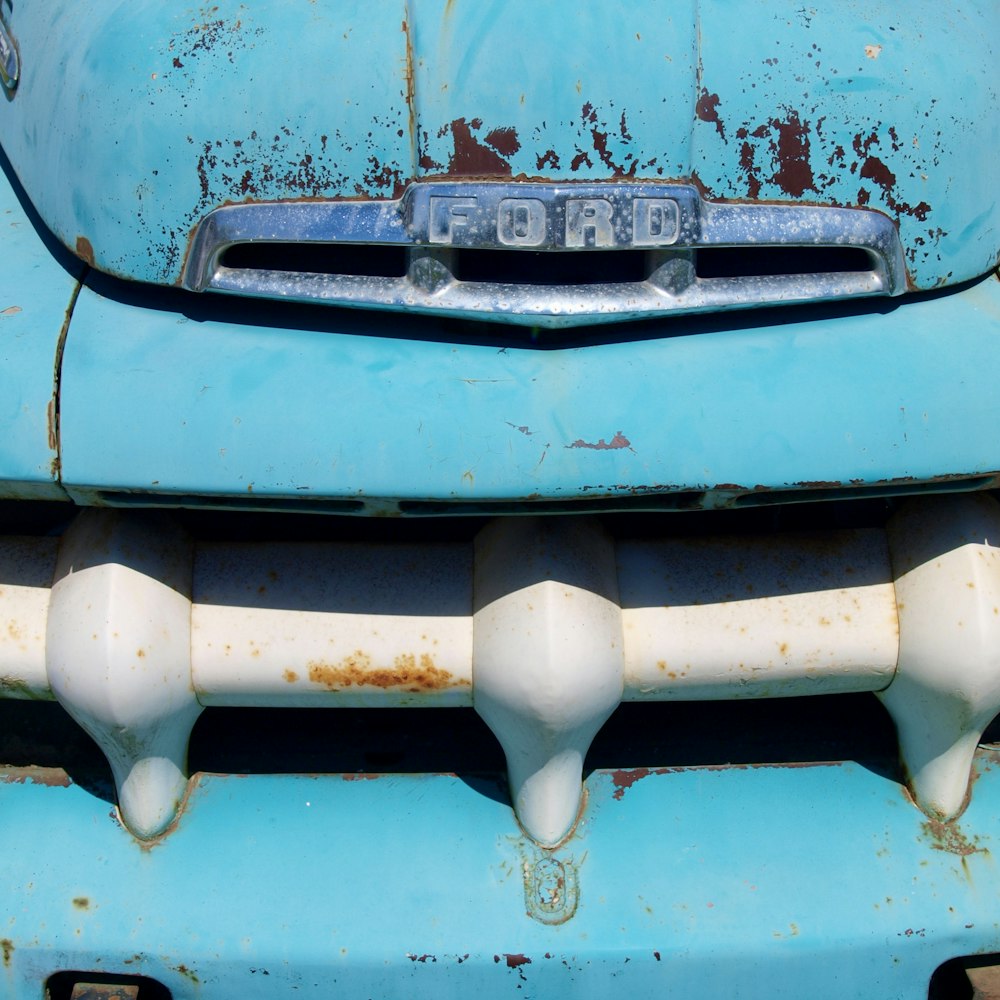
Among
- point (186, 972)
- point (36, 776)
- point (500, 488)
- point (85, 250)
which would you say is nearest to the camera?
point (500, 488)

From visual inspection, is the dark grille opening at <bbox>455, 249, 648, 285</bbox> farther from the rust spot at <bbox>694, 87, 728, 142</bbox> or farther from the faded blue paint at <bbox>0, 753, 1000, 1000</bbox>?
the faded blue paint at <bbox>0, 753, 1000, 1000</bbox>

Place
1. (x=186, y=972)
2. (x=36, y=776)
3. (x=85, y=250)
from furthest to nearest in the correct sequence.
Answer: (x=36, y=776) < (x=186, y=972) < (x=85, y=250)

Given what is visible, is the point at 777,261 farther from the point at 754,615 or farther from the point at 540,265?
the point at 754,615

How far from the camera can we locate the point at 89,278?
1193mm

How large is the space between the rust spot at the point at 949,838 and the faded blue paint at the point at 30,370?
90cm

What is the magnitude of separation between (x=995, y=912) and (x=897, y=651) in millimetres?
275

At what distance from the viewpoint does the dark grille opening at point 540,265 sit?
1102 mm

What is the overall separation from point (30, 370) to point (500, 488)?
1.35 ft

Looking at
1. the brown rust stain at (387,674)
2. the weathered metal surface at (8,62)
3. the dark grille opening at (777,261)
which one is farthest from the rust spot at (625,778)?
the weathered metal surface at (8,62)

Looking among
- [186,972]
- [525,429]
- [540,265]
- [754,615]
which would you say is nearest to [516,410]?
[525,429]

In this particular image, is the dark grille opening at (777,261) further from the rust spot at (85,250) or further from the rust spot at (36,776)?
the rust spot at (36,776)

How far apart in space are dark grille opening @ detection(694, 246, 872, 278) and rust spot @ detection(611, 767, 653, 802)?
21.0 inches

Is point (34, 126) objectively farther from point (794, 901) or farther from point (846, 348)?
point (794, 901)

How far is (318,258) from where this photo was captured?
112 centimetres
